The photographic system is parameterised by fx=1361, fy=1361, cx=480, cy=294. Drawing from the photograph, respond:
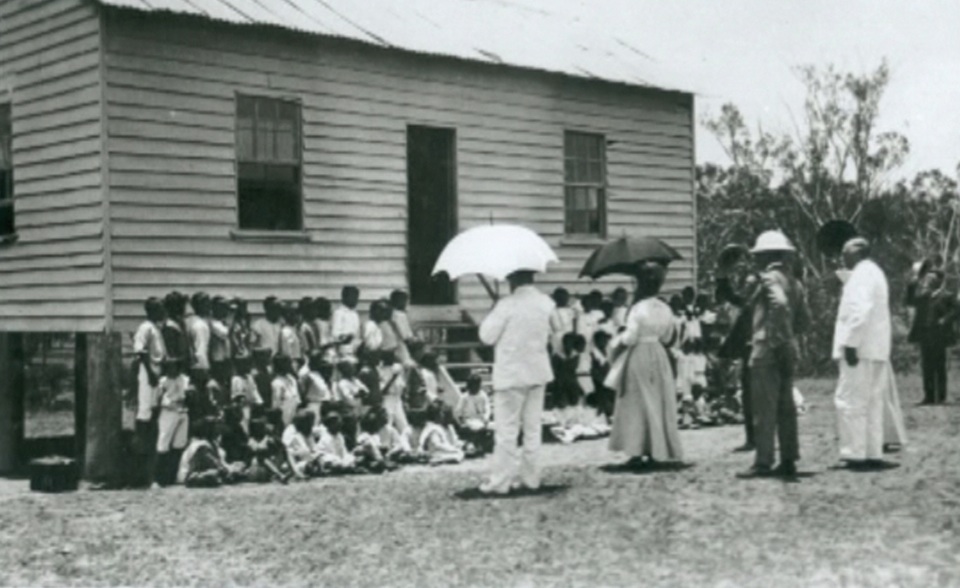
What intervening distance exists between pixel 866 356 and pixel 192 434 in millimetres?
6072

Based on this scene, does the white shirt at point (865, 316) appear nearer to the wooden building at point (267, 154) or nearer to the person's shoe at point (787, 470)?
the person's shoe at point (787, 470)

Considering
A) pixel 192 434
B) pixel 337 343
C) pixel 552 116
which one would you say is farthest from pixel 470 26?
pixel 192 434

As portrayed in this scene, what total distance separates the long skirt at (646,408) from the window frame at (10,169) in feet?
25.2

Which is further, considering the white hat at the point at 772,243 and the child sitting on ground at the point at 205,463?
the child sitting on ground at the point at 205,463

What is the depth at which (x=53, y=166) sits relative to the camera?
48.8 ft

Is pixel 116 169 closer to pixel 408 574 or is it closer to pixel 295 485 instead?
pixel 295 485

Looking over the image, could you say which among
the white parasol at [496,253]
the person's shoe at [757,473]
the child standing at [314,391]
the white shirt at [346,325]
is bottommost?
the person's shoe at [757,473]

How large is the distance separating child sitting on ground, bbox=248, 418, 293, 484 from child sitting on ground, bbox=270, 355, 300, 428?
1.91 feet

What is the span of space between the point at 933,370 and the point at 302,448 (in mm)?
10596

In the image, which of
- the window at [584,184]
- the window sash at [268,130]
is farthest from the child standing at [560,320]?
the window sash at [268,130]

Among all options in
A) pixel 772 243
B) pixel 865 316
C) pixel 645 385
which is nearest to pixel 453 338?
pixel 645 385

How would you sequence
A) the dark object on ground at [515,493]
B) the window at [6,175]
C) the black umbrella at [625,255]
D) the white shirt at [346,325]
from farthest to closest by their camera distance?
the black umbrella at [625,255], the window at [6,175], the white shirt at [346,325], the dark object on ground at [515,493]

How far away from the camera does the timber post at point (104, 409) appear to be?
12883 mm

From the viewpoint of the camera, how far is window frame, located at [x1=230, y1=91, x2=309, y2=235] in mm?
15234
